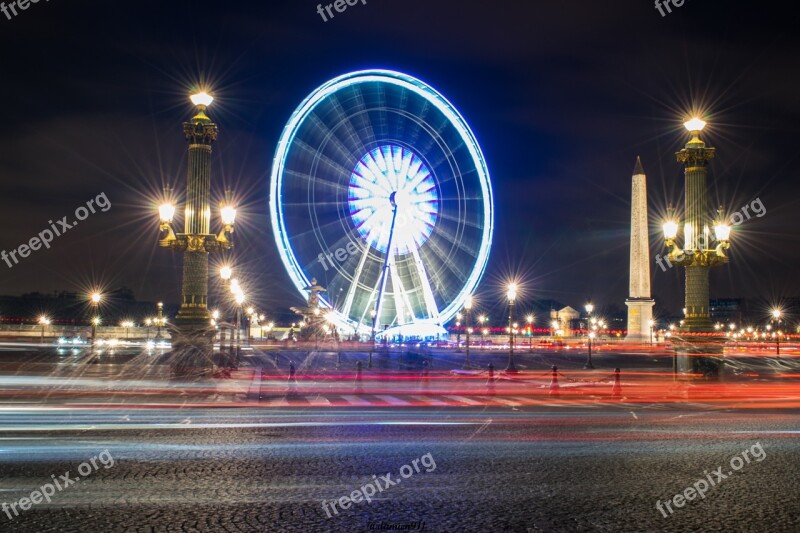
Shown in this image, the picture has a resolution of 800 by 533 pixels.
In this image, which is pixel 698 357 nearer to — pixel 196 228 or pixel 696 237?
pixel 696 237

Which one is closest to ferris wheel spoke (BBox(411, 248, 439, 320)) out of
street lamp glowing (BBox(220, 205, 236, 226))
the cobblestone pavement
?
street lamp glowing (BBox(220, 205, 236, 226))

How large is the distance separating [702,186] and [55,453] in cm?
2532

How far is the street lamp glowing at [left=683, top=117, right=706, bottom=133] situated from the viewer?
28.5 meters

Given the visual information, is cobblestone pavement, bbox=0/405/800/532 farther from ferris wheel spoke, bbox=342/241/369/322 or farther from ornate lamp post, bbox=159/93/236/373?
ferris wheel spoke, bbox=342/241/369/322

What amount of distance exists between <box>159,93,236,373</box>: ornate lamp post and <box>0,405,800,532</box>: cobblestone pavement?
35.4ft

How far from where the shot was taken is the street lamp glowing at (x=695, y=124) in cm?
2855

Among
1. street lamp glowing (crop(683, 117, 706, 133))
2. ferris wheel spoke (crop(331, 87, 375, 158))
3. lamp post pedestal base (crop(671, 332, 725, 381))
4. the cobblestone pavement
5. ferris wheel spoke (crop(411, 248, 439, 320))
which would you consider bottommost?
the cobblestone pavement

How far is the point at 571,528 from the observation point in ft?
22.2

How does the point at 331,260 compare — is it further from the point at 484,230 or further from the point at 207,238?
the point at 207,238

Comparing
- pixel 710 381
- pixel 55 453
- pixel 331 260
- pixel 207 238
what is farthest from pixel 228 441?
pixel 331 260

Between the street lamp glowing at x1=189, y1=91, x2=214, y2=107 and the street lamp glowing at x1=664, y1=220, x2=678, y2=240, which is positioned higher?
the street lamp glowing at x1=189, y1=91, x2=214, y2=107

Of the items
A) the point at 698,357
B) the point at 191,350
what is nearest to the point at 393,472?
the point at 191,350

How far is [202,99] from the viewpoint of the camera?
27.4m

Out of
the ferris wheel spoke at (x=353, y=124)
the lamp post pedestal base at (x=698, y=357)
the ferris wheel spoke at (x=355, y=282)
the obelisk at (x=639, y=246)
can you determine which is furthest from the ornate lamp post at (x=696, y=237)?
the obelisk at (x=639, y=246)
